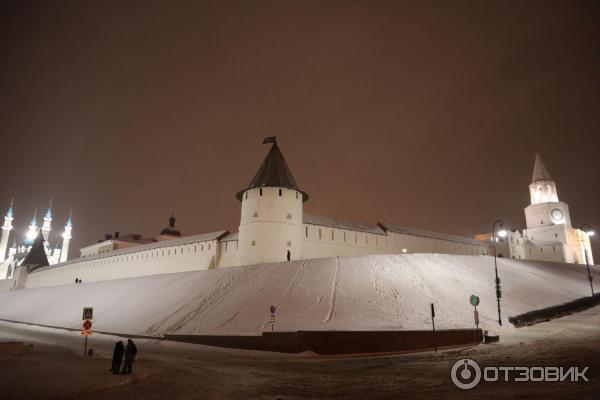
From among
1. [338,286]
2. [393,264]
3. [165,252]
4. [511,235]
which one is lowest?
[338,286]

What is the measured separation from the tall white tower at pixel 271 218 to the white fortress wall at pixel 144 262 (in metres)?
6.52

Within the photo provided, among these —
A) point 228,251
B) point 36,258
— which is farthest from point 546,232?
point 36,258

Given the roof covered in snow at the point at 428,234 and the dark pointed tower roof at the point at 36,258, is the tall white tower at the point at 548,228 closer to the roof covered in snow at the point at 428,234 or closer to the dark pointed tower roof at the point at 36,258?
the roof covered in snow at the point at 428,234

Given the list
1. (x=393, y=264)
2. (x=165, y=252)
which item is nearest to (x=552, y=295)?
(x=393, y=264)

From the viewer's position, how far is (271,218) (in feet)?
102

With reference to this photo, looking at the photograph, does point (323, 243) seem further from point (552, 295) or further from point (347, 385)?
point (347, 385)

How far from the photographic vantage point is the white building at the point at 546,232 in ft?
181

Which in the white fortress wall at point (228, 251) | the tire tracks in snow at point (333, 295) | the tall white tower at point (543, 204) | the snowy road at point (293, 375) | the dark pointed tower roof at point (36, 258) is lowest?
the snowy road at point (293, 375)

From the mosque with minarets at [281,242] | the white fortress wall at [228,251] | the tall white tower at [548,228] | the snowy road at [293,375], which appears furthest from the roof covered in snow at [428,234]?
the snowy road at [293,375]

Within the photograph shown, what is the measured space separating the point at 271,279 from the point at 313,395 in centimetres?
1643

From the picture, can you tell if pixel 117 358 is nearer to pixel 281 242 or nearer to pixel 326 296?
pixel 326 296

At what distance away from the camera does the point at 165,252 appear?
137 feet

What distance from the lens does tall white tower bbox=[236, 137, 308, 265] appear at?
30.6 m

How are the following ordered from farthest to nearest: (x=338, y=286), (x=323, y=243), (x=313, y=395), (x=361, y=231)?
(x=361, y=231) < (x=323, y=243) < (x=338, y=286) < (x=313, y=395)
